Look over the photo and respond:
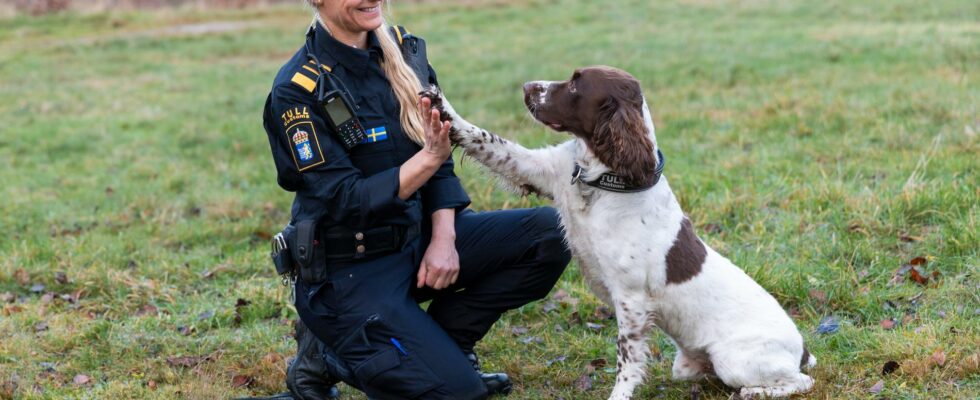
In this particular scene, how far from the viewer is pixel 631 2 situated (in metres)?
19.5

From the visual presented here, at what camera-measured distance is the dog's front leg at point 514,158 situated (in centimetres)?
366

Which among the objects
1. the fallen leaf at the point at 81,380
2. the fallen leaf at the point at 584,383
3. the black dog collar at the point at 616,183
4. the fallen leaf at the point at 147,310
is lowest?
the fallen leaf at the point at 147,310

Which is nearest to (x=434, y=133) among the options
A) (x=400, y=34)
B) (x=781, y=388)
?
(x=400, y=34)

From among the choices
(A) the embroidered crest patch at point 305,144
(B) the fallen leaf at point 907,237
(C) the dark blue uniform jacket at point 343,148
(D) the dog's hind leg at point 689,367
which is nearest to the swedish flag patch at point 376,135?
(C) the dark blue uniform jacket at point 343,148

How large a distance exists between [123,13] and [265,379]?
17882 millimetres

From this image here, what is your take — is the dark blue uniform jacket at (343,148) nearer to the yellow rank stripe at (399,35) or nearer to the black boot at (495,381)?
the yellow rank stripe at (399,35)

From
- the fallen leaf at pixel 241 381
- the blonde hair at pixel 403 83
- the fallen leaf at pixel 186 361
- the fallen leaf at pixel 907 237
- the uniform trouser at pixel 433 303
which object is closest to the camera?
the uniform trouser at pixel 433 303

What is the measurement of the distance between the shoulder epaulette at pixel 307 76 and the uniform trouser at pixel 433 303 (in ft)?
2.27

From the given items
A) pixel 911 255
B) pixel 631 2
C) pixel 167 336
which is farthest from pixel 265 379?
pixel 631 2

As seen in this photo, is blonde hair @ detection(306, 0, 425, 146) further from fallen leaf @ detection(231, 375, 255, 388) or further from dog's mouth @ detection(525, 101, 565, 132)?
fallen leaf @ detection(231, 375, 255, 388)

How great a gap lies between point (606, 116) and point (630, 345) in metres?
0.86

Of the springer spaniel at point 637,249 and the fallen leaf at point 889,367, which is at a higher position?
the springer spaniel at point 637,249

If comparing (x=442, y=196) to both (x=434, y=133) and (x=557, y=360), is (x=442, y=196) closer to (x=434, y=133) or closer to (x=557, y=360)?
(x=434, y=133)

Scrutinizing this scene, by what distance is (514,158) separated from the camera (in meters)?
3.71
